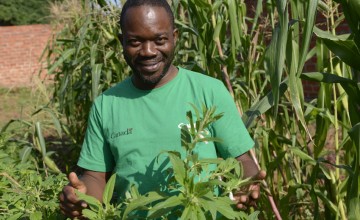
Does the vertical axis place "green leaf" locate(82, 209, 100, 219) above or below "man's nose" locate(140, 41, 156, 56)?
below

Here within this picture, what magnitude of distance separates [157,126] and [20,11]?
21.6m

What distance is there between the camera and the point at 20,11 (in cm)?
2225

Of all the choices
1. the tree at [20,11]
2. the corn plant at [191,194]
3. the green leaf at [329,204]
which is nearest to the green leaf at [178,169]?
the corn plant at [191,194]

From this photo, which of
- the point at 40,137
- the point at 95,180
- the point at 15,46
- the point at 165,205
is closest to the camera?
the point at 165,205

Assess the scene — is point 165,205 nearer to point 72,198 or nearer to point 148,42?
point 72,198

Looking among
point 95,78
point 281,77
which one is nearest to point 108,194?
point 281,77

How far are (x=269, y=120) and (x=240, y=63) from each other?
1.03 ft

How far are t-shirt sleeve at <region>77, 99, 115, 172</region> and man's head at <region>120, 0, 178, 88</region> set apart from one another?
8.1 inches

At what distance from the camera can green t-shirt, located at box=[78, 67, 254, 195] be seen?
1.69 metres

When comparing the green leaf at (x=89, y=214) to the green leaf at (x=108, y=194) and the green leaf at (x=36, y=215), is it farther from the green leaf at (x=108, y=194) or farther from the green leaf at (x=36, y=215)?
the green leaf at (x=36, y=215)

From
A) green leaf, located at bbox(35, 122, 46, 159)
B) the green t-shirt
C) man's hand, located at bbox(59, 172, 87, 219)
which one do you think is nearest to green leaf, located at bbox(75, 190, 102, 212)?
man's hand, located at bbox(59, 172, 87, 219)

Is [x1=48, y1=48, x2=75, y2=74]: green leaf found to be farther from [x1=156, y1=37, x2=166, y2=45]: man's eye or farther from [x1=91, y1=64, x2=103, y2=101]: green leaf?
[x1=156, y1=37, x2=166, y2=45]: man's eye

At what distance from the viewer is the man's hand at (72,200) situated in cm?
162

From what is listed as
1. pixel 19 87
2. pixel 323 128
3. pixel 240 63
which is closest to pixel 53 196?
pixel 323 128
